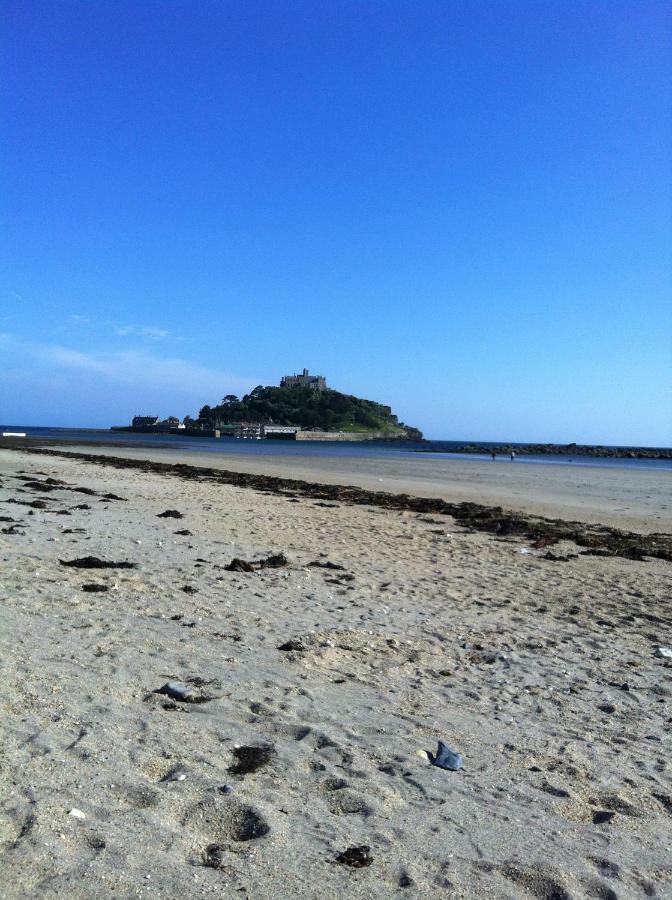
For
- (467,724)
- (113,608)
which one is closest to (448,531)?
(113,608)

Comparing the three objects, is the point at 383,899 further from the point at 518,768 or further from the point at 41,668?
the point at 41,668

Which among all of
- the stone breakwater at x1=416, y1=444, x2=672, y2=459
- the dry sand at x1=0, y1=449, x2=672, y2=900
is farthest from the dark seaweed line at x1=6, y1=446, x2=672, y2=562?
the stone breakwater at x1=416, y1=444, x2=672, y2=459

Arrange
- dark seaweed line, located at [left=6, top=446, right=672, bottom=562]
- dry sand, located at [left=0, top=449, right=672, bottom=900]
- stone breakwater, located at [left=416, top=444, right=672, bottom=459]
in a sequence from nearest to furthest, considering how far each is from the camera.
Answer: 1. dry sand, located at [left=0, top=449, right=672, bottom=900]
2. dark seaweed line, located at [left=6, top=446, right=672, bottom=562]
3. stone breakwater, located at [left=416, top=444, right=672, bottom=459]

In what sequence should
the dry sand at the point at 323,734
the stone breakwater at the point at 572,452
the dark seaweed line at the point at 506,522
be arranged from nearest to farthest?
the dry sand at the point at 323,734 → the dark seaweed line at the point at 506,522 → the stone breakwater at the point at 572,452

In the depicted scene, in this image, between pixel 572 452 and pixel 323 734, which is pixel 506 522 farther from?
pixel 572 452

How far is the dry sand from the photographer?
2.98 m

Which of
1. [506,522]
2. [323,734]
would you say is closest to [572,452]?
[506,522]

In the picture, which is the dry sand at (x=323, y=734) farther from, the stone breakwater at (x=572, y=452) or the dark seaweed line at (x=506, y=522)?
the stone breakwater at (x=572, y=452)

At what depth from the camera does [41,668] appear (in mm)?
4895

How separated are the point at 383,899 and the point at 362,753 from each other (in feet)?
4.44

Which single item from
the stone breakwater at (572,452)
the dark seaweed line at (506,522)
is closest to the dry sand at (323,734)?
the dark seaweed line at (506,522)

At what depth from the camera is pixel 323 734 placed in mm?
4332

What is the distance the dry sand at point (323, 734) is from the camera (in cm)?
298

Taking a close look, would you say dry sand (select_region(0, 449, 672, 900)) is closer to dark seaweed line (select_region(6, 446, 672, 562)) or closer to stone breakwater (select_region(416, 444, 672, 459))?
dark seaweed line (select_region(6, 446, 672, 562))
